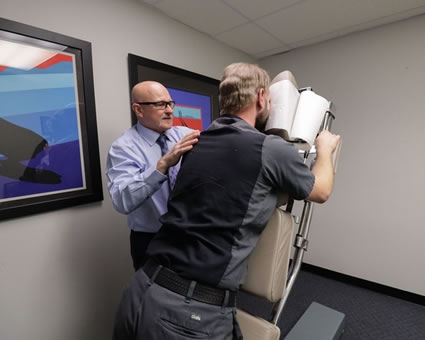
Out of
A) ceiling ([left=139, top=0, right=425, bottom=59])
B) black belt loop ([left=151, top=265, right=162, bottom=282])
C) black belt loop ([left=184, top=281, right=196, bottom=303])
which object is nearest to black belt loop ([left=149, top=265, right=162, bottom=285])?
black belt loop ([left=151, top=265, right=162, bottom=282])

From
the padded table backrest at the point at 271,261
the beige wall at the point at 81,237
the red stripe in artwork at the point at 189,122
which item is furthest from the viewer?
the red stripe in artwork at the point at 189,122

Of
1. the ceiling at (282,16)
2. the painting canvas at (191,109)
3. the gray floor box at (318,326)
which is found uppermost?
the ceiling at (282,16)

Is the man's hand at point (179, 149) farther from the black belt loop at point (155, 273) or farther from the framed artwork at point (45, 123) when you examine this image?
the framed artwork at point (45, 123)

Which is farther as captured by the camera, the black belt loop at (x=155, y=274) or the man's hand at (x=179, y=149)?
the man's hand at (x=179, y=149)

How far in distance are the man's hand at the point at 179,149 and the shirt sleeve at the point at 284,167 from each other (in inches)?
12.1

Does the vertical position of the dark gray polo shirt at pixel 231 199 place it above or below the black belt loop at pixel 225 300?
above

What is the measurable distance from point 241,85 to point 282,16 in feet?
5.14

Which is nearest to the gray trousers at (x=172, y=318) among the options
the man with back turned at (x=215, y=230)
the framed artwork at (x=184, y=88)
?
the man with back turned at (x=215, y=230)

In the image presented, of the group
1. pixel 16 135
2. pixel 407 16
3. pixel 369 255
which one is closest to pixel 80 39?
pixel 16 135

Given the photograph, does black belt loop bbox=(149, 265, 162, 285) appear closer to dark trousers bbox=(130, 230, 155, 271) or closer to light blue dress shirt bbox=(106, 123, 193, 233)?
light blue dress shirt bbox=(106, 123, 193, 233)

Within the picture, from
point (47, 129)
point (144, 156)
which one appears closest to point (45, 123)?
point (47, 129)

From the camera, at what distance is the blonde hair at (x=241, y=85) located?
0.95 m

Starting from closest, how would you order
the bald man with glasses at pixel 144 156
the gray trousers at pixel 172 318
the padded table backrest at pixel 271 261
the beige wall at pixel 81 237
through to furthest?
Result: the gray trousers at pixel 172 318, the padded table backrest at pixel 271 261, the bald man with glasses at pixel 144 156, the beige wall at pixel 81 237

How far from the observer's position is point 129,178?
121cm
